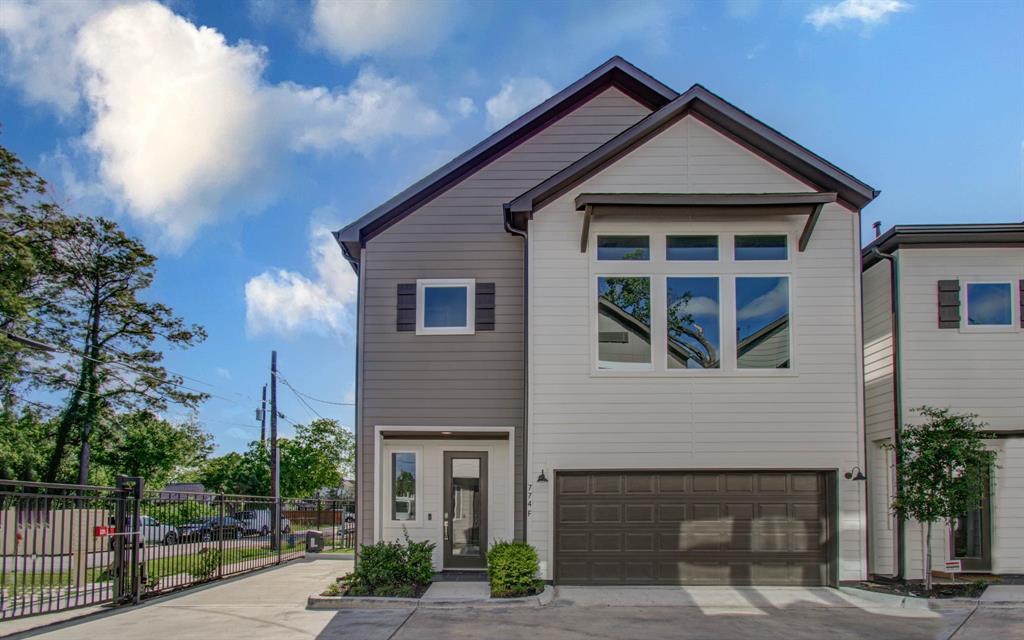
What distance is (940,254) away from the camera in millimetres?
14039

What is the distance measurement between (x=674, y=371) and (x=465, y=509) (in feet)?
14.2

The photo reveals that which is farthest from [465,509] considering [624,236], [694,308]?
[624,236]

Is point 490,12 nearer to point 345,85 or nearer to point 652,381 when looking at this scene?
point 345,85

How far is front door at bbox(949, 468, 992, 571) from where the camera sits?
1378 centimetres

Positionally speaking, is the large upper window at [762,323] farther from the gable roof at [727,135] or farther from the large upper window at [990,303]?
the large upper window at [990,303]

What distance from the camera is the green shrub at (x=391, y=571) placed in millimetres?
12692

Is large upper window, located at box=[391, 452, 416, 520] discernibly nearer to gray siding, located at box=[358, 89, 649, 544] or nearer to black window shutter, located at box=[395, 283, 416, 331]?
gray siding, located at box=[358, 89, 649, 544]

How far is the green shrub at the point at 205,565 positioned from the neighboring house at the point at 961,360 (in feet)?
35.1

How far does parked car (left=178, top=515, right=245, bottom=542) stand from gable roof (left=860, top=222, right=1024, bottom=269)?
11921 mm

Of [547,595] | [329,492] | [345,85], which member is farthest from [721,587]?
[329,492]

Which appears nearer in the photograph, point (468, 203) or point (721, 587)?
point (721, 587)

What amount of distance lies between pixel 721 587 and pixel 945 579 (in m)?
3.42

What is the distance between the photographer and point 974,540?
45.5 feet

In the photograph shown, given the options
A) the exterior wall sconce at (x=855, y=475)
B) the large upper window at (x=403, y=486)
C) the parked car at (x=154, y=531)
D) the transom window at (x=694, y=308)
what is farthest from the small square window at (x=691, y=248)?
the parked car at (x=154, y=531)
